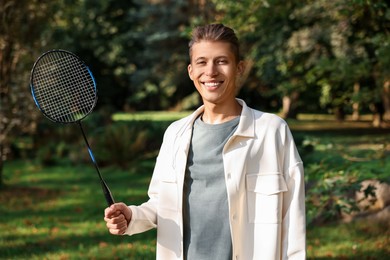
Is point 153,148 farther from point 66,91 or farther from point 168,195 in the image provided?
point 168,195

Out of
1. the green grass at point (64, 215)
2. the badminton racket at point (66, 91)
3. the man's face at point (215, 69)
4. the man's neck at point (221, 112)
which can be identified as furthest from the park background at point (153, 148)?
the man's face at point (215, 69)

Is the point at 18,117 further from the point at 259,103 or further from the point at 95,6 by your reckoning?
the point at 259,103

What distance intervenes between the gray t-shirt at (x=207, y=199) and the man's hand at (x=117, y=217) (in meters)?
0.26

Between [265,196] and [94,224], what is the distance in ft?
18.8

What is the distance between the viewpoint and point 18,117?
10.4 metres

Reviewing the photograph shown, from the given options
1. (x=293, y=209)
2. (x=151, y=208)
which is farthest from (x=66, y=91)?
(x=293, y=209)

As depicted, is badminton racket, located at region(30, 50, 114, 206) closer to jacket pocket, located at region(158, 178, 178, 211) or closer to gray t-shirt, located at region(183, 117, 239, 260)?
jacket pocket, located at region(158, 178, 178, 211)

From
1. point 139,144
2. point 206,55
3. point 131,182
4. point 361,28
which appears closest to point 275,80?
point 139,144

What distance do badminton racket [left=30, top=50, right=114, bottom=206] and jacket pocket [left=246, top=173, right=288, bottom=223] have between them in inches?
40.3

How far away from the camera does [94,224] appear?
7828 mm

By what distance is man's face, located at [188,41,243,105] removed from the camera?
249 cm

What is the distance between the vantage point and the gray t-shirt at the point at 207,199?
2.46m

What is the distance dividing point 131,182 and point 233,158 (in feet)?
30.0

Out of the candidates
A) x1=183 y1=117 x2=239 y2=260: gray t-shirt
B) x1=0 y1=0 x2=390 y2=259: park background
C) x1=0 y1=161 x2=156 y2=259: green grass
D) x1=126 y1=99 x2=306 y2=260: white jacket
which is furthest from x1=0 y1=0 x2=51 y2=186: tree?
x1=126 y1=99 x2=306 y2=260: white jacket
